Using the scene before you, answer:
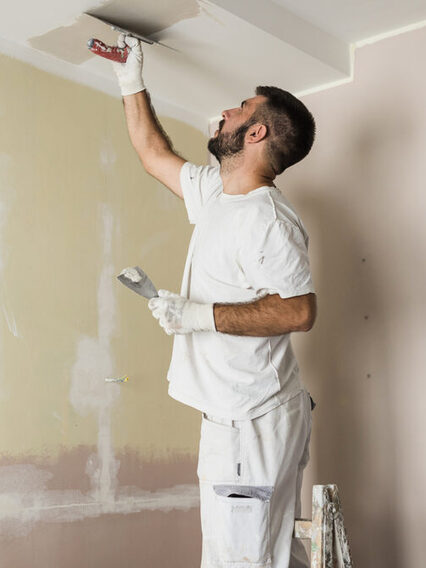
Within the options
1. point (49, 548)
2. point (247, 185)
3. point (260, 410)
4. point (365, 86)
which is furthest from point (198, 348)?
point (365, 86)

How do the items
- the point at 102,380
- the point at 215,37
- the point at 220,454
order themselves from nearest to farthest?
the point at 220,454
the point at 215,37
the point at 102,380

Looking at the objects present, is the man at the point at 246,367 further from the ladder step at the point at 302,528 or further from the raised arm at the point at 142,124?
the raised arm at the point at 142,124

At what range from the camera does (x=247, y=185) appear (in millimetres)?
2344

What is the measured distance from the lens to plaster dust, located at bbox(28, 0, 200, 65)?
2469 mm

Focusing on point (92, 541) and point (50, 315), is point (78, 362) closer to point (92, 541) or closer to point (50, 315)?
point (50, 315)

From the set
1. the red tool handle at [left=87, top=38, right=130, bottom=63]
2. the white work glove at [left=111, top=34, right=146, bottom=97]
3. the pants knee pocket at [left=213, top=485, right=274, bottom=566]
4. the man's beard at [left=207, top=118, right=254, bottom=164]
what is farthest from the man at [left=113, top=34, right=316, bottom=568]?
the red tool handle at [left=87, top=38, right=130, bottom=63]

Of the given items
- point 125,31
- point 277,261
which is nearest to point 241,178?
point 277,261

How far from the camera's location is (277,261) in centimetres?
212

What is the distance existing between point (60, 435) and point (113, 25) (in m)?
1.47

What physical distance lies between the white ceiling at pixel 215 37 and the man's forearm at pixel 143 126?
252 millimetres

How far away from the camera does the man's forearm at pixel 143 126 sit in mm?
2609

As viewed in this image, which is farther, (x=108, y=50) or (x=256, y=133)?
(x=108, y=50)

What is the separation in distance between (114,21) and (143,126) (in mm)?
374

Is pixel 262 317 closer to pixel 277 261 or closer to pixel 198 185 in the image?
pixel 277 261
